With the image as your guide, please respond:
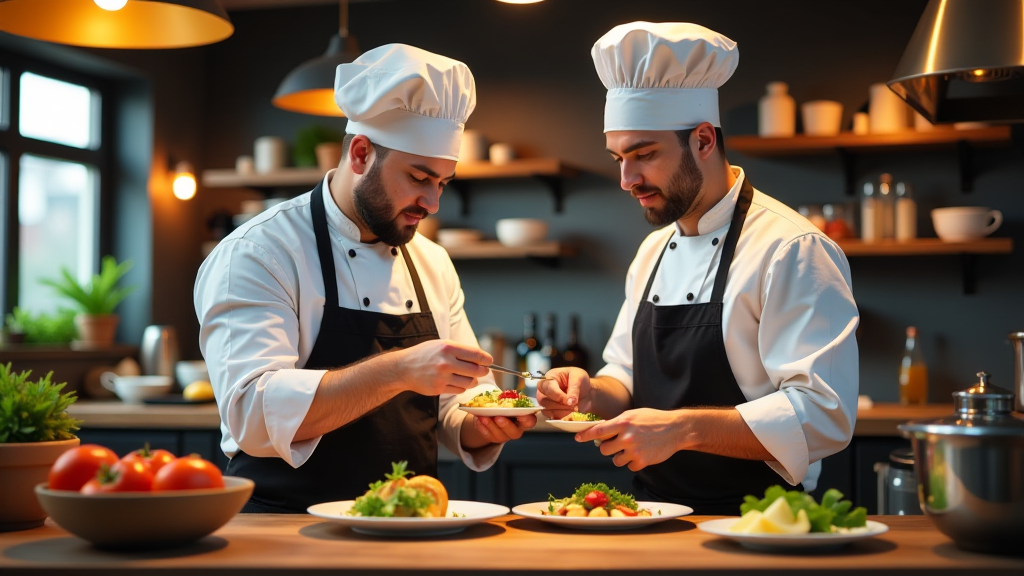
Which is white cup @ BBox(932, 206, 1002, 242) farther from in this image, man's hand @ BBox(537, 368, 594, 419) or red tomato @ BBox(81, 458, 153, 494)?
red tomato @ BBox(81, 458, 153, 494)

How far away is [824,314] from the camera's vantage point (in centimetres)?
213

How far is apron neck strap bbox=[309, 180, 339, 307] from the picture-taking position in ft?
7.57

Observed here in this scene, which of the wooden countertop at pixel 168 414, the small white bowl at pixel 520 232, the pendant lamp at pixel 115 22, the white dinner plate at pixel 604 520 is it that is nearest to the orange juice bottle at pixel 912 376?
the wooden countertop at pixel 168 414

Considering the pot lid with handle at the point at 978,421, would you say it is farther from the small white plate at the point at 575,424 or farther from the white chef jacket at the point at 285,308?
the white chef jacket at the point at 285,308

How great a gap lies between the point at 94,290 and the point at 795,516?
4.01 metres

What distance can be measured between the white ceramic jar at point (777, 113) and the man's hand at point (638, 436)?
277cm

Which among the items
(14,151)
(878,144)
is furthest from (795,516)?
(14,151)

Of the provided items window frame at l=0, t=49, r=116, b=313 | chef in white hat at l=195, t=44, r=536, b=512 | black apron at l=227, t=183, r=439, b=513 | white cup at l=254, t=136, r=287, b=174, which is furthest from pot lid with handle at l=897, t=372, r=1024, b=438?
window frame at l=0, t=49, r=116, b=313

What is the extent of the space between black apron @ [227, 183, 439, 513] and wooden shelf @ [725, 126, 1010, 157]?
2.53m

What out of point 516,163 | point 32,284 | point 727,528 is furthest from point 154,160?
point 727,528

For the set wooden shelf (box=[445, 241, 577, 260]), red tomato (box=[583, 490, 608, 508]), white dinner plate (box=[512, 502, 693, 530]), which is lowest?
white dinner plate (box=[512, 502, 693, 530])

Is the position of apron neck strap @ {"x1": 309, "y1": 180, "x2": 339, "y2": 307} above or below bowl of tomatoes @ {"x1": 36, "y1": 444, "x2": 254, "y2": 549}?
above

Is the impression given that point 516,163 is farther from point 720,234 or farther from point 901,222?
point 720,234

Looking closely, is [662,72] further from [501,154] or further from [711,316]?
[501,154]
